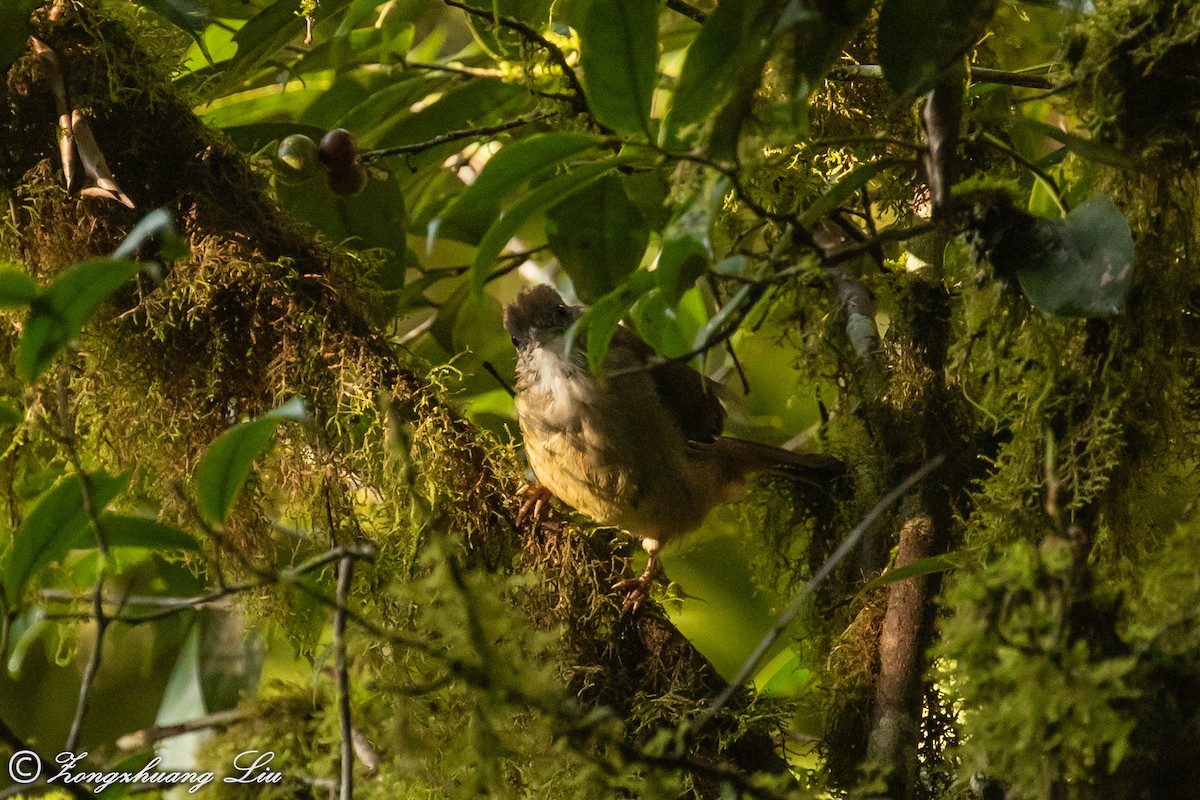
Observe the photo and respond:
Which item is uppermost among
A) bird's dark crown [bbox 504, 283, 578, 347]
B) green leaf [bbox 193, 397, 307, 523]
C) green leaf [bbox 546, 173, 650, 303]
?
green leaf [bbox 546, 173, 650, 303]

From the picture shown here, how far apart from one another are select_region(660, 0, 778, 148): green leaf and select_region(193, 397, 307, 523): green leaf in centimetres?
53

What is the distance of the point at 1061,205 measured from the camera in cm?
134

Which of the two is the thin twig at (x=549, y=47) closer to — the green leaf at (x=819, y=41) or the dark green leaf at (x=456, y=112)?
the dark green leaf at (x=456, y=112)

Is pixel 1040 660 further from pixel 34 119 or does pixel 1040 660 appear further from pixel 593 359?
pixel 34 119

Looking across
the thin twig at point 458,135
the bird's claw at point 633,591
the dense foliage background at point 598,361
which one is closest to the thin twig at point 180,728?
the dense foliage background at point 598,361

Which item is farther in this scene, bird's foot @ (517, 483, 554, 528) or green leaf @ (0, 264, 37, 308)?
bird's foot @ (517, 483, 554, 528)

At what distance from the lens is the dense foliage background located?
1.09 metres

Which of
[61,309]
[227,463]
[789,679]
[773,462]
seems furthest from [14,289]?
[773,462]

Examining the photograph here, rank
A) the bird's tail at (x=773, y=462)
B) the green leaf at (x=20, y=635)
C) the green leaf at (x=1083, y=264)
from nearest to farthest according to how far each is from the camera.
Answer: the green leaf at (x=1083, y=264)
the green leaf at (x=20, y=635)
the bird's tail at (x=773, y=462)

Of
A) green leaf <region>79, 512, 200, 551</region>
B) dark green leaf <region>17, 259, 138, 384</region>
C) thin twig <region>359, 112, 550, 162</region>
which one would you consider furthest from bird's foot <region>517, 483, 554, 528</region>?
dark green leaf <region>17, 259, 138, 384</region>

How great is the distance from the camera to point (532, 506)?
2.16 m

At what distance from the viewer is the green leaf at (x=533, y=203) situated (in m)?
1.18

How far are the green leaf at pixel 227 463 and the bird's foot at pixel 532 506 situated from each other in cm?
88

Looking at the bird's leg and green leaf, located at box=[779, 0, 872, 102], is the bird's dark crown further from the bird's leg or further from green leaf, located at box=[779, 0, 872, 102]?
green leaf, located at box=[779, 0, 872, 102]
